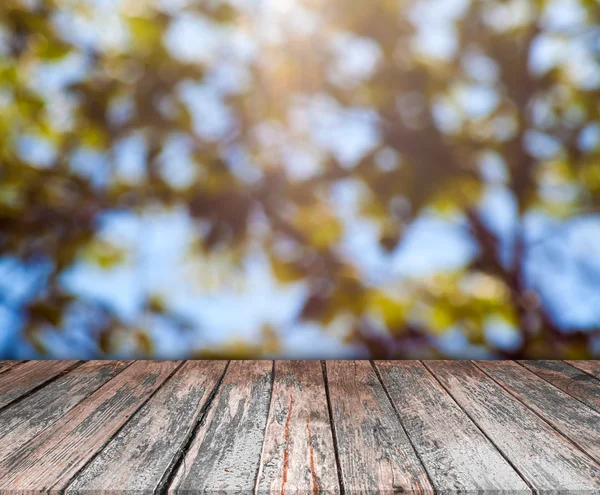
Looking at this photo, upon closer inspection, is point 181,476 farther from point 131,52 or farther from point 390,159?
point 131,52

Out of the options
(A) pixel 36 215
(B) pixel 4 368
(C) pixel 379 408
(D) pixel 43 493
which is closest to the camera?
(D) pixel 43 493

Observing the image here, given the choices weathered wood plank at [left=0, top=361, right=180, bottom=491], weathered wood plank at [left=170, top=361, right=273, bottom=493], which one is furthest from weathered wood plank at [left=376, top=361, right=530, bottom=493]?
weathered wood plank at [left=0, top=361, right=180, bottom=491]

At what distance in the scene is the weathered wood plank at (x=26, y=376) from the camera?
1184mm

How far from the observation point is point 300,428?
959mm

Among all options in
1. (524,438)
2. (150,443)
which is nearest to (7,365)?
(150,443)

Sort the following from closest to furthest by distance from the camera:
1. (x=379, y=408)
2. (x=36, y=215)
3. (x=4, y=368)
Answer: (x=379, y=408) < (x=4, y=368) < (x=36, y=215)

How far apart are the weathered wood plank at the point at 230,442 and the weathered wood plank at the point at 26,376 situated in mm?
458

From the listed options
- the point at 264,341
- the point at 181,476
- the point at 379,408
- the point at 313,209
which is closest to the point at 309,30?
the point at 313,209

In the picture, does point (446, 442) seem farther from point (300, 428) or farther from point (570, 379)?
point (570, 379)

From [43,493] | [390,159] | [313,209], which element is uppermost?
[390,159]

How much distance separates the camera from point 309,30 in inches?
57.1

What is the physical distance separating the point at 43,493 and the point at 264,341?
80 cm

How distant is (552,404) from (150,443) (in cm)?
84

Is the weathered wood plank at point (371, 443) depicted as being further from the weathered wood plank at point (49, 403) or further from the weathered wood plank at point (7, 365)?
the weathered wood plank at point (7, 365)
